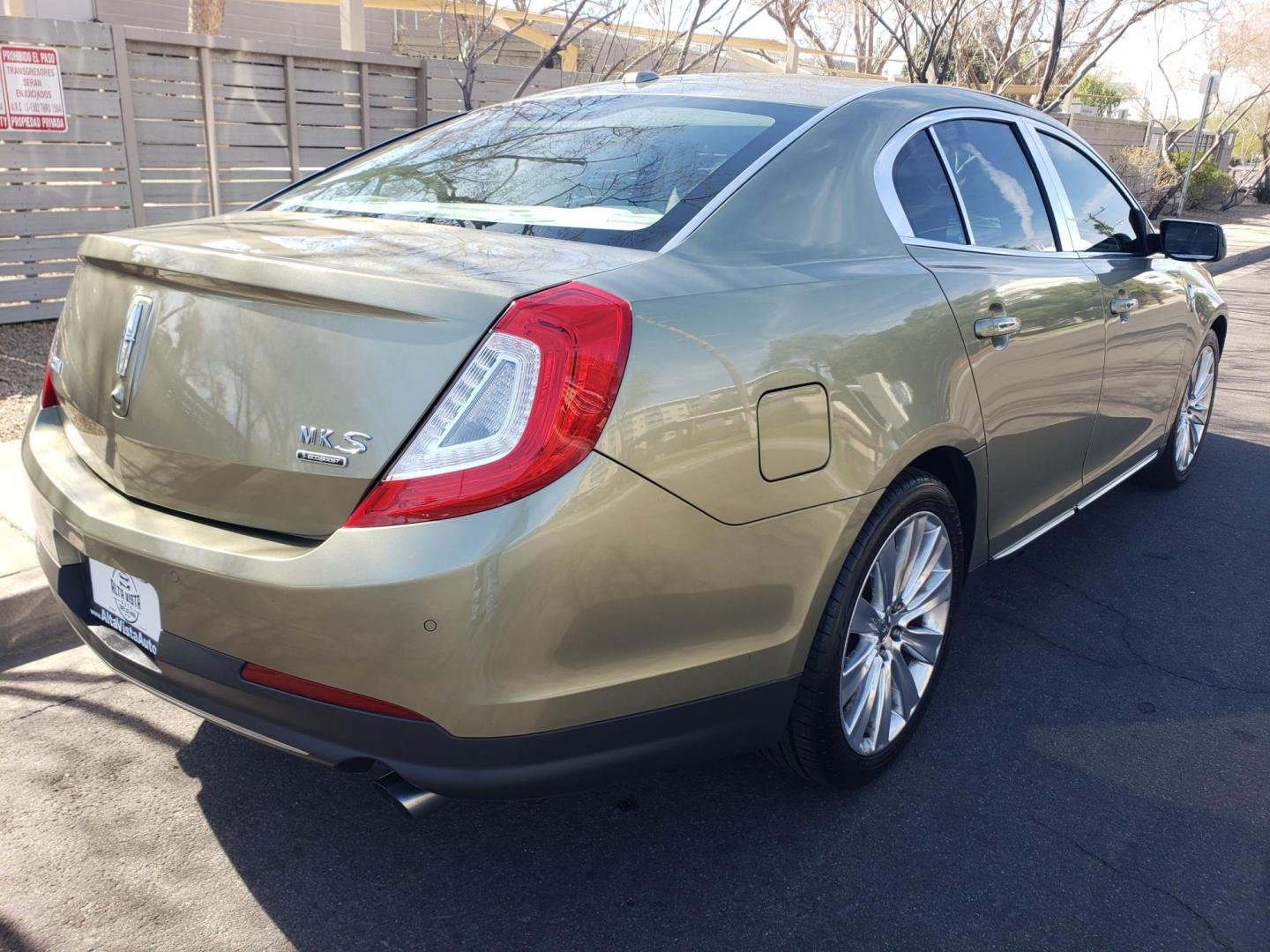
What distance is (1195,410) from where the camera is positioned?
5.34 meters

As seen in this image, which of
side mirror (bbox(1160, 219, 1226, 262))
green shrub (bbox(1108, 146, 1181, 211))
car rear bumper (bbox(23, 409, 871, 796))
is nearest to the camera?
car rear bumper (bbox(23, 409, 871, 796))

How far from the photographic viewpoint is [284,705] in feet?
6.46

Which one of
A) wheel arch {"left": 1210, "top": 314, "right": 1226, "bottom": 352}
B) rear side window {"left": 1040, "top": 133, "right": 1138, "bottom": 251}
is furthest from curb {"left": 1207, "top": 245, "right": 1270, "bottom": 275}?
rear side window {"left": 1040, "top": 133, "right": 1138, "bottom": 251}

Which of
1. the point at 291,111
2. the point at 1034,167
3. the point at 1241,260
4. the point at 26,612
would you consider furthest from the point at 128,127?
the point at 1241,260

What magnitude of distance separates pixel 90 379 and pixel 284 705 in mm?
916

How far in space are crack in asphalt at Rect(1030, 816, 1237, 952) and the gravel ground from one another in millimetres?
4770

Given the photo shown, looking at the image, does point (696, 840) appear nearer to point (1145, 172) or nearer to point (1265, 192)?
point (1145, 172)

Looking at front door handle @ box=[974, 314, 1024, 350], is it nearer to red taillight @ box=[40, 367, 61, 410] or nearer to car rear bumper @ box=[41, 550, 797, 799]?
car rear bumper @ box=[41, 550, 797, 799]

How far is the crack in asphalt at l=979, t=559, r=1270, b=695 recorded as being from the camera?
3.42 metres

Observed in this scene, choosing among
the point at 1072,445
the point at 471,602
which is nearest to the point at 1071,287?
the point at 1072,445

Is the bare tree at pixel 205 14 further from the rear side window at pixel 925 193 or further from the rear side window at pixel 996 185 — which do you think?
the rear side window at pixel 925 193

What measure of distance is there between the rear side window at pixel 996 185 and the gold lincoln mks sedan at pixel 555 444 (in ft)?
0.37

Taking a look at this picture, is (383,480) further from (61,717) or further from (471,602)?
(61,717)

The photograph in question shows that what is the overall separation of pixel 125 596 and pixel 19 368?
16.0ft
